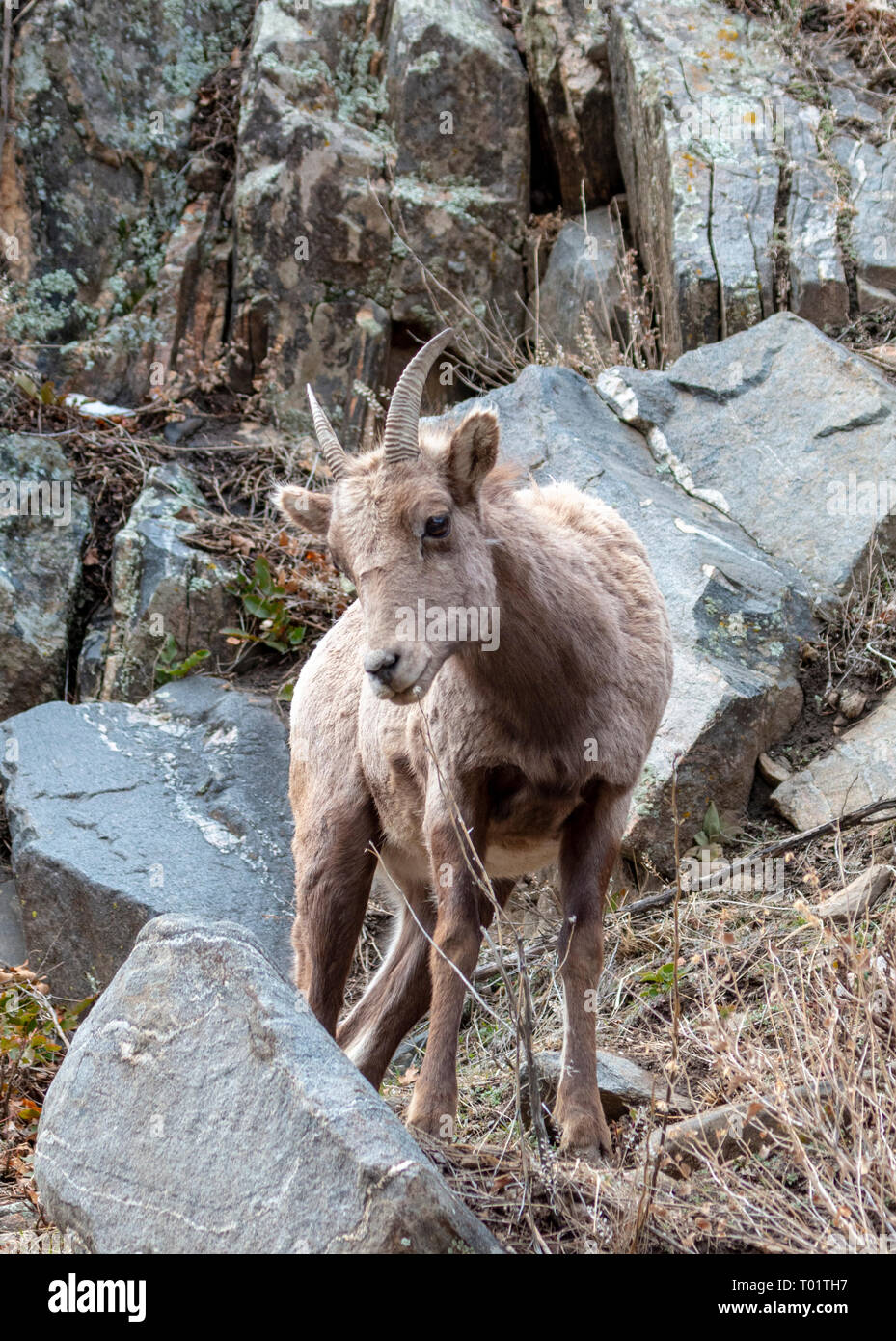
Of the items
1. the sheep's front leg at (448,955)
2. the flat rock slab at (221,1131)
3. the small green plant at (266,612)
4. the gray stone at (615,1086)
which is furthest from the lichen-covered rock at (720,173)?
the flat rock slab at (221,1131)

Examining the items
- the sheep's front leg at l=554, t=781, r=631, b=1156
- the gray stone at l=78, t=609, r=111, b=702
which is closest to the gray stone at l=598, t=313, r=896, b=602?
the sheep's front leg at l=554, t=781, r=631, b=1156

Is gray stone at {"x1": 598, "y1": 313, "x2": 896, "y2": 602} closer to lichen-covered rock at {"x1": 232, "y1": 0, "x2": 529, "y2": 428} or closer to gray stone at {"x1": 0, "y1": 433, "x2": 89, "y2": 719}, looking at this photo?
lichen-covered rock at {"x1": 232, "y1": 0, "x2": 529, "y2": 428}

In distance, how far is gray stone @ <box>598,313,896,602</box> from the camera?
7.00 m

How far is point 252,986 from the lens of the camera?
10.1 feet

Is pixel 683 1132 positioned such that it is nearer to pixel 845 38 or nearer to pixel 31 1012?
pixel 31 1012

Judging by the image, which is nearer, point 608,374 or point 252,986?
point 252,986

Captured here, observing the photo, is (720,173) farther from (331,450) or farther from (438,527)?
(438,527)

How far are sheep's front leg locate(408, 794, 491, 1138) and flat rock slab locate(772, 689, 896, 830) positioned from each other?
7.83ft

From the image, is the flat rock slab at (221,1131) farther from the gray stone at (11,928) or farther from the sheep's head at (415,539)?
the gray stone at (11,928)

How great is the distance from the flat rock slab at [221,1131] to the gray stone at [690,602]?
2.95 meters

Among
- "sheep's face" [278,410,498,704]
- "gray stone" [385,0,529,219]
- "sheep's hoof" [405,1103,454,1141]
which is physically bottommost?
"sheep's hoof" [405,1103,454,1141]

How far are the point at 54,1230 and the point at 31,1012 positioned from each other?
3.00 m

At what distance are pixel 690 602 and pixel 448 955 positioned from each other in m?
3.09

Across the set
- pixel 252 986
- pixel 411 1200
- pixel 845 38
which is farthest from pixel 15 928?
pixel 845 38
